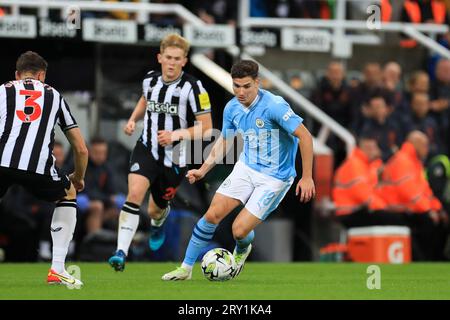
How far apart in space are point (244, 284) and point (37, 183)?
77.7 inches

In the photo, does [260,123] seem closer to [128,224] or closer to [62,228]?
[128,224]

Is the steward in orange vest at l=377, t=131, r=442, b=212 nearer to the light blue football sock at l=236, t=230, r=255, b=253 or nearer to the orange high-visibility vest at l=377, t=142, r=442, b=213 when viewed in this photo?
the orange high-visibility vest at l=377, t=142, r=442, b=213

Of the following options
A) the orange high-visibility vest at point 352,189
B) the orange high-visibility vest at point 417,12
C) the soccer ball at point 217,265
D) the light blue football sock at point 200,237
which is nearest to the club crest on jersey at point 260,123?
the light blue football sock at point 200,237

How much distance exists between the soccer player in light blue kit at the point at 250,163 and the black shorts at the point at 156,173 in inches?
52.4

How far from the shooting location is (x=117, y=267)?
35.0 ft

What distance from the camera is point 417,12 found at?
19531 millimetres

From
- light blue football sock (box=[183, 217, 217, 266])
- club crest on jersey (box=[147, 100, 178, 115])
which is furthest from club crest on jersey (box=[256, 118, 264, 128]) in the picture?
club crest on jersey (box=[147, 100, 178, 115])

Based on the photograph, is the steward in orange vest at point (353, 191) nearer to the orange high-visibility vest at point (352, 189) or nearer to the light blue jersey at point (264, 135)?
the orange high-visibility vest at point (352, 189)

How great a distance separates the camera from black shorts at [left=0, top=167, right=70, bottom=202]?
356 inches

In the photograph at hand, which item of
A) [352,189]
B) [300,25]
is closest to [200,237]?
[352,189]

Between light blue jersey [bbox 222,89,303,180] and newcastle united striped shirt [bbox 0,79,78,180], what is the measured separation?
181 cm

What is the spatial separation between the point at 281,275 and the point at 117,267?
1.76 meters

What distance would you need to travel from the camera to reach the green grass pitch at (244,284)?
8.55m

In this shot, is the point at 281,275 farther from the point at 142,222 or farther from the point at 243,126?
the point at 142,222
